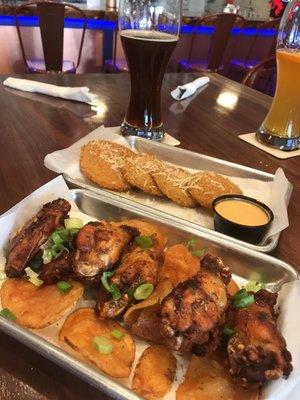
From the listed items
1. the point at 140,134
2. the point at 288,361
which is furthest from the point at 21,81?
the point at 288,361

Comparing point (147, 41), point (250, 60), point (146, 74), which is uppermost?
point (147, 41)

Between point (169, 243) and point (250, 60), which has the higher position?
point (169, 243)

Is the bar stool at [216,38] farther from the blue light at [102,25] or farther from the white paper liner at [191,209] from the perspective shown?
the white paper liner at [191,209]

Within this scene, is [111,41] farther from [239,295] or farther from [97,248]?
[239,295]

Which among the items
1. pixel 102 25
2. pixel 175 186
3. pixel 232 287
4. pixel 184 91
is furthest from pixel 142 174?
pixel 102 25

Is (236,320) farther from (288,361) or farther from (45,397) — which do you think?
(45,397)

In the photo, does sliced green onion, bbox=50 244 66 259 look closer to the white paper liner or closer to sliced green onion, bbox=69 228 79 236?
sliced green onion, bbox=69 228 79 236

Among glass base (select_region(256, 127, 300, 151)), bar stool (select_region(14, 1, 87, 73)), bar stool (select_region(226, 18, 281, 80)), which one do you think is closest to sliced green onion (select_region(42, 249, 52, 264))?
glass base (select_region(256, 127, 300, 151))
